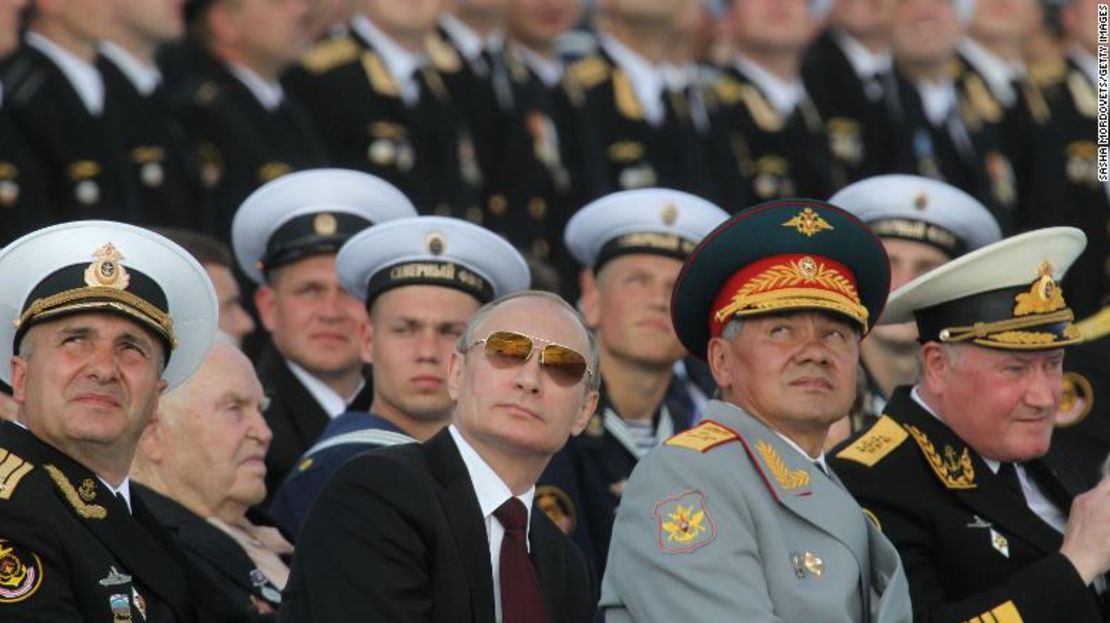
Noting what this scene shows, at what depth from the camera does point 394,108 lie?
13219 millimetres

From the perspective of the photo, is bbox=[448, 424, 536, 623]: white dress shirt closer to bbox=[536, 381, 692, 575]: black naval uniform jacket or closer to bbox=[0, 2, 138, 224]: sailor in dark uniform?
bbox=[536, 381, 692, 575]: black naval uniform jacket

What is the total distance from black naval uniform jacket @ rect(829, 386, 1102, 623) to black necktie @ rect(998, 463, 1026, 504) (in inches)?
1.4

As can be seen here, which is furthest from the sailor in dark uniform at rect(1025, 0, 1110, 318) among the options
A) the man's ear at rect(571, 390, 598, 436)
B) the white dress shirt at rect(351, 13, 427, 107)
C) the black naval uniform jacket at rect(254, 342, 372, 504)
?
the man's ear at rect(571, 390, 598, 436)

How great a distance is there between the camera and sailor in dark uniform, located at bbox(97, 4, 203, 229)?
12.0 metres

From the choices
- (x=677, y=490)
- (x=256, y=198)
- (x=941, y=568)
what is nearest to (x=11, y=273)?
(x=677, y=490)

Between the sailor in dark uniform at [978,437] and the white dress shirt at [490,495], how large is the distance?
113 cm

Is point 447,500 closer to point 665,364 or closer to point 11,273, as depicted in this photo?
point 11,273

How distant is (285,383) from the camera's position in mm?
10102

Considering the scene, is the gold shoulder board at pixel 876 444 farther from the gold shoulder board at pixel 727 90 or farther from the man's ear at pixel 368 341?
the gold shoulder board at pixel 727 90

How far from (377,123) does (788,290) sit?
6199mm

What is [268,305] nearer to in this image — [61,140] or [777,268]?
[61,140]

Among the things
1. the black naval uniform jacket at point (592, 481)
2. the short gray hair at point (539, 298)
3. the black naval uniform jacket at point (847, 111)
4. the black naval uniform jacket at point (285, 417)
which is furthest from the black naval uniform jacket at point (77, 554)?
the black naval uniform jacket at point (847, 111)

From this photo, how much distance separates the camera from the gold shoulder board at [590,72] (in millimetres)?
14492

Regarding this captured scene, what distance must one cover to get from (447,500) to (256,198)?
3642 mm
